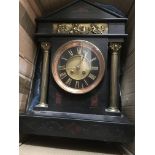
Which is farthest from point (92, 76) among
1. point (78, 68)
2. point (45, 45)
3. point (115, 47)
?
point (45, 45)

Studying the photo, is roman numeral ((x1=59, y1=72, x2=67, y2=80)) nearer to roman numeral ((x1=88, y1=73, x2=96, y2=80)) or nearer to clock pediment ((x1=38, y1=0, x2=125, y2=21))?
roman numeral ((x1=88, y1=73, x2=96, y2=80))

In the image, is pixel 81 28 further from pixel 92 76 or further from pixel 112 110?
pixel 112 110

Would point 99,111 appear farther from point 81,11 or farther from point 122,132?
point 81,11

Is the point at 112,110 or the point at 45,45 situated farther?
the point at 45,45

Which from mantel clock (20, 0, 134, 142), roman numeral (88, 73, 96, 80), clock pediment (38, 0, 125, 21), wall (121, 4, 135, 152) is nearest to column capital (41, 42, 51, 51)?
mantel clock (20, 0, 134, 142)

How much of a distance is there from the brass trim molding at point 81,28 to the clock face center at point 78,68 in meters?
0.14

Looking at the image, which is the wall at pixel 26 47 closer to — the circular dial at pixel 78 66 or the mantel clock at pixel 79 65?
the mantel clock at pixel 79 65

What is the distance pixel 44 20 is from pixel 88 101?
511 mm

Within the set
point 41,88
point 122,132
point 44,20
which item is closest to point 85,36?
point 44,20

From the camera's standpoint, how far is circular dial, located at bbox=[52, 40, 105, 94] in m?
1.06

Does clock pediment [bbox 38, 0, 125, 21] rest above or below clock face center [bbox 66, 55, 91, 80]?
above

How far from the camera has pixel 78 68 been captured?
1.08 metres

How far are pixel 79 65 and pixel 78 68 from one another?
0.05 feet

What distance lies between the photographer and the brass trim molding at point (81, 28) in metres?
1.11
